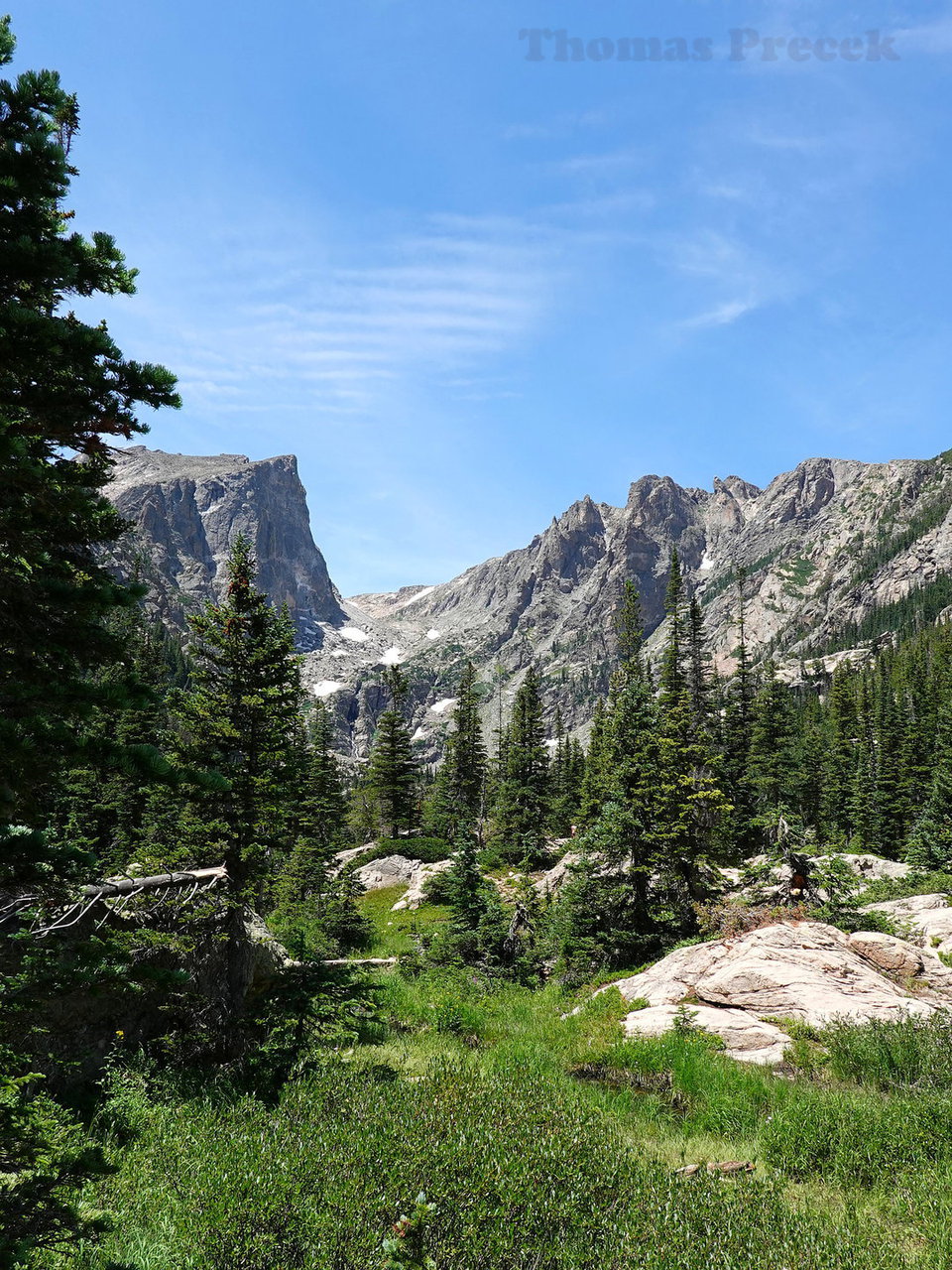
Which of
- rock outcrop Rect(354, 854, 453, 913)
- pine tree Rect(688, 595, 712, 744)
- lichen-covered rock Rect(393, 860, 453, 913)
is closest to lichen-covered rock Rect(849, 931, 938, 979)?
lichen-covered rock Rect(393, 860, 453, 913)

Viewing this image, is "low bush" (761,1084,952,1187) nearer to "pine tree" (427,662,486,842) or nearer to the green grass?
the green grass

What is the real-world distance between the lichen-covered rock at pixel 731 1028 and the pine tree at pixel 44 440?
35.6 ft

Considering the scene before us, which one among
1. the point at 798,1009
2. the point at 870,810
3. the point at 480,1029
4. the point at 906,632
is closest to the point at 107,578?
the point at 480,1029

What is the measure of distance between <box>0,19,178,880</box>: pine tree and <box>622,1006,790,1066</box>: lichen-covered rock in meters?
10.8

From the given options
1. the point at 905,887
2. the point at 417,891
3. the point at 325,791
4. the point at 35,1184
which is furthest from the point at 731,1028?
the point at 325,791

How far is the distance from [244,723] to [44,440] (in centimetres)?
1075

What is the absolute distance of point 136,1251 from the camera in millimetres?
4949

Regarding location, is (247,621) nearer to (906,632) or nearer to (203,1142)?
(203,1142)

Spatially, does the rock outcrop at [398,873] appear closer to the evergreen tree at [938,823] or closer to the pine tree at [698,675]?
the pine tree at [698,675]

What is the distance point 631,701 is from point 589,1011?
10.3 meters

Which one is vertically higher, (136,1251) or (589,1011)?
(136,1251)

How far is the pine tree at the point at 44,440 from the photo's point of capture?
4.39 metres

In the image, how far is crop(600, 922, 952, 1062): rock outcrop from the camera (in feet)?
36.2

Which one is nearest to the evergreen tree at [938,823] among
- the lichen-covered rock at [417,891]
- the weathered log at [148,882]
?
the lichen-covered rock at [417,891]
